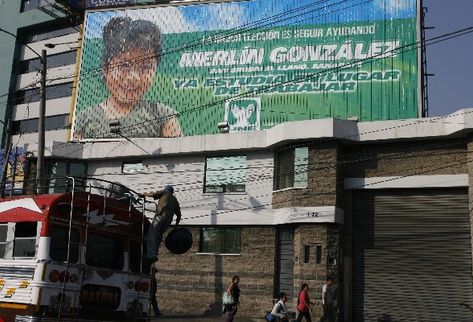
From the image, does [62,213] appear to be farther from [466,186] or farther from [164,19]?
[164,19]

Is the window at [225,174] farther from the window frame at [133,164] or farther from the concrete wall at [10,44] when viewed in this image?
the concrete wall at [10,44]

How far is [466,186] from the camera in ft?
64.8

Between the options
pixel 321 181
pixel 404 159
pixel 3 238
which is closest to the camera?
pixel 3 238

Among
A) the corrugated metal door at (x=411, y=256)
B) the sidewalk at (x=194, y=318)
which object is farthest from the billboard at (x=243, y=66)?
the sidewalk at (x=194, y=318)

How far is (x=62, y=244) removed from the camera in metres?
9.24

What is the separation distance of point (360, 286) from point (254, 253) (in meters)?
4.23

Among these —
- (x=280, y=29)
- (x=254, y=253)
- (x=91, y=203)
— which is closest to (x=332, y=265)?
(x=254, y=253)

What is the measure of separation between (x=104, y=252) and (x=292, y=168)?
1281cm

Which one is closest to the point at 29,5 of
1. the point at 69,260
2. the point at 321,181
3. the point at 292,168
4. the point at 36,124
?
the point at 36,124

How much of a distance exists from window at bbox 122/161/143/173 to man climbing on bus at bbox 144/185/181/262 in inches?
600

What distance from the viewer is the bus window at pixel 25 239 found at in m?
9.09

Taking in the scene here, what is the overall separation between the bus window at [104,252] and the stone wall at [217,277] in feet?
40.0

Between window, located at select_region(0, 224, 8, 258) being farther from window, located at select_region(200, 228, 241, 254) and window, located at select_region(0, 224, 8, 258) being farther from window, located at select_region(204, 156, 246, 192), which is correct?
window, located at select_region(204, 156, 246, 192)

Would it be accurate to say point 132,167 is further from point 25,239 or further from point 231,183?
point 25,239
